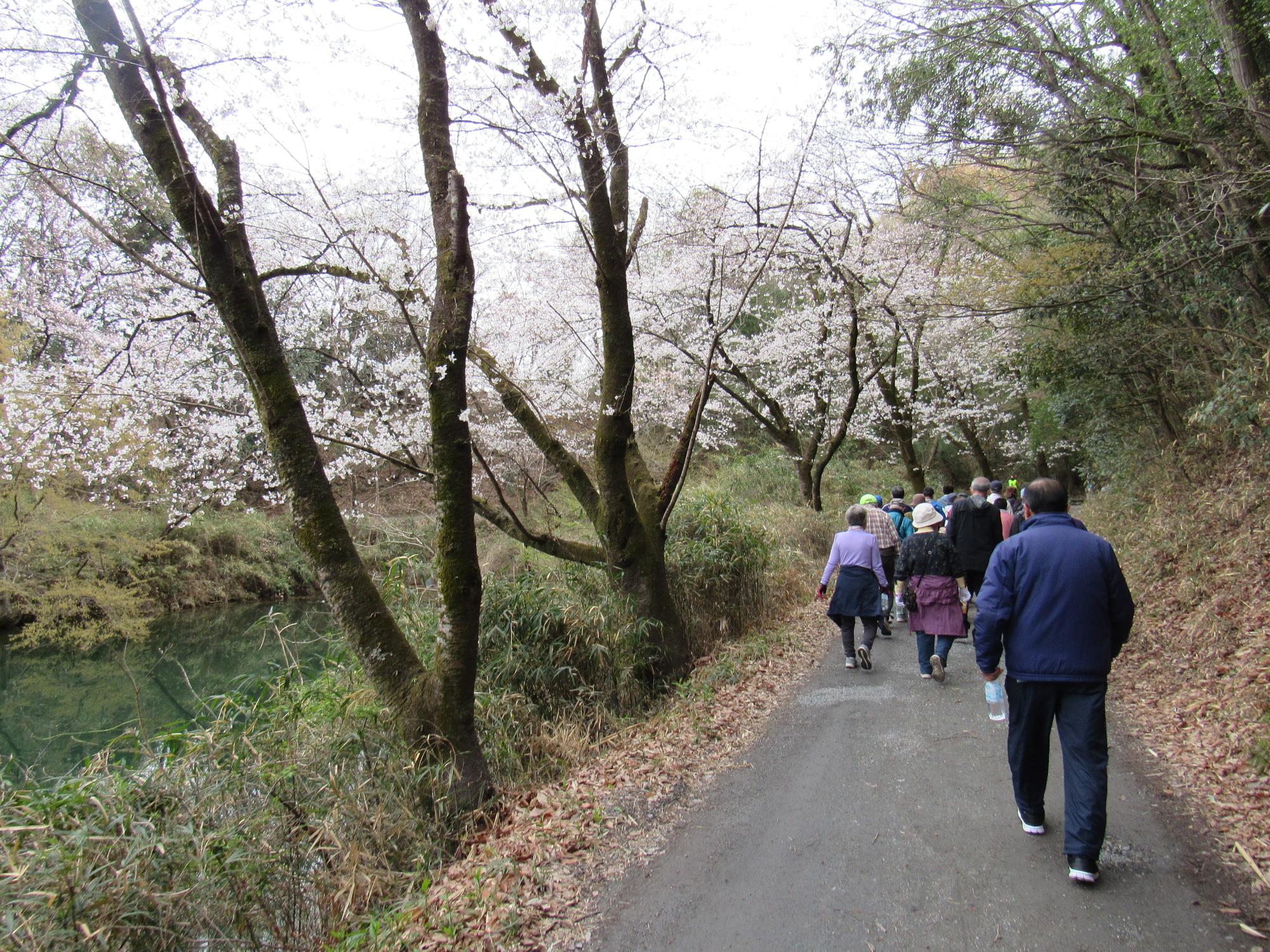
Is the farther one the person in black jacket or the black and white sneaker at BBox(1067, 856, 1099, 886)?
the person in black jacket

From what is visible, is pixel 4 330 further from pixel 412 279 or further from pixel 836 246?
pixel 836 246

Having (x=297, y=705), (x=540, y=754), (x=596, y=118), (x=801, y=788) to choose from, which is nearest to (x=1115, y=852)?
(x=801, y=788)

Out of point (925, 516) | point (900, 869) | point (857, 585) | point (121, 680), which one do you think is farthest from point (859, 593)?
point (121, 680)

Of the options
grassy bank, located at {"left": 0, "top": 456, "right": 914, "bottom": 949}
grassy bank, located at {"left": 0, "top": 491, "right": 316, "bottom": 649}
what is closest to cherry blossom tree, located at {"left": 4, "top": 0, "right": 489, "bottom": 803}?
grassy bank, located at {"left": 0, "top": 456, "right": 914, "bottom": 949}

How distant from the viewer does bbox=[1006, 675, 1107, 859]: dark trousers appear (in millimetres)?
2867

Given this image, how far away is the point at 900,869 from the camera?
319cm

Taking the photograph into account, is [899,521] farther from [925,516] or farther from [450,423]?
[450,423]

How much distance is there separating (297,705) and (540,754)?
1873 mm

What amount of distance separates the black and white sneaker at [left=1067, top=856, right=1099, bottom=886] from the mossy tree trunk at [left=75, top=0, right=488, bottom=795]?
3423mm

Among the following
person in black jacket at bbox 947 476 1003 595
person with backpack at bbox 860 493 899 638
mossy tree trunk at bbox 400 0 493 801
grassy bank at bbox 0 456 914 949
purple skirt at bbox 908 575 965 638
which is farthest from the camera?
person with backpack at bbox 860 493 899 638

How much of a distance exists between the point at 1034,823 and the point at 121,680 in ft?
50.2

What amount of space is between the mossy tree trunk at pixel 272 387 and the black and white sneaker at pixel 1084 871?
Answer: 11.2 ft

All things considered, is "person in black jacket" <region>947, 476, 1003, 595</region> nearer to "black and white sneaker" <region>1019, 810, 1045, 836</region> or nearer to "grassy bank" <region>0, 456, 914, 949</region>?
"grassy bank" <region>0, 456, 914, 949</region>

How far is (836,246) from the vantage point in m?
13.6
